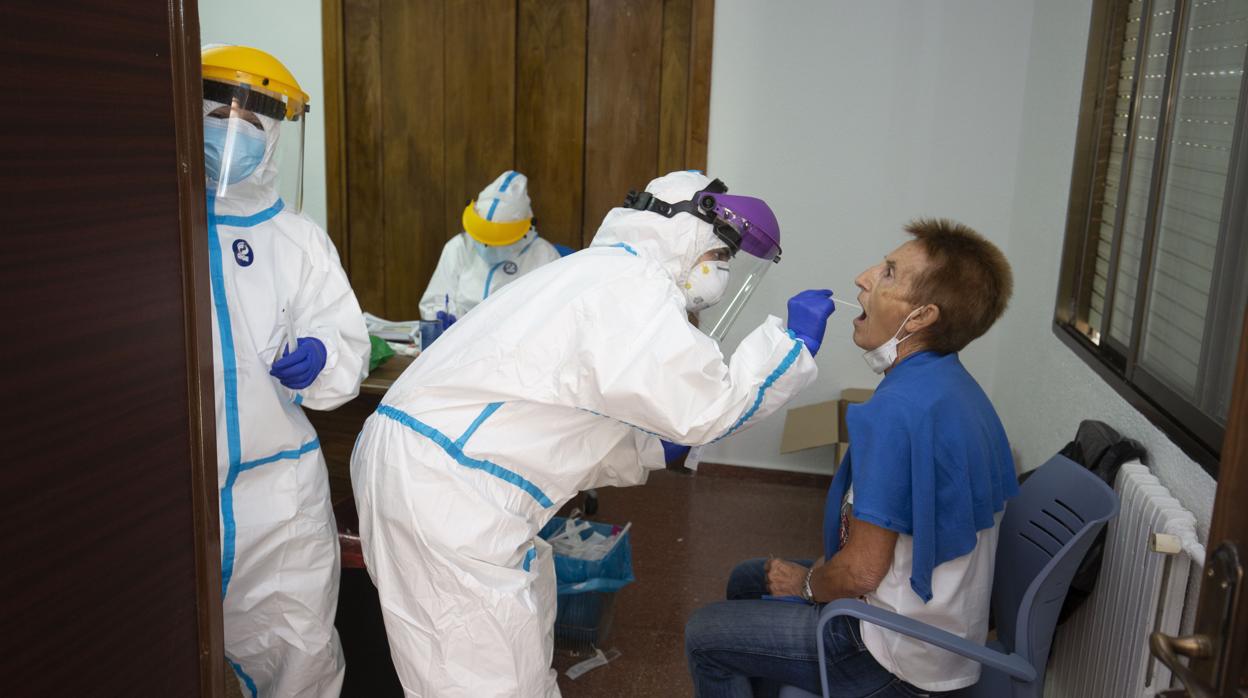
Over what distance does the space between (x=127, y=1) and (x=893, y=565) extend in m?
1.35

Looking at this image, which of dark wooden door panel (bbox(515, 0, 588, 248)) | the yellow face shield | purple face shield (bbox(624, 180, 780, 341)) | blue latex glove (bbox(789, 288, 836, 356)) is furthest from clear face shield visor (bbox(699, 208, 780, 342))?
dark wooden door panel (bbox(515, 0, 588, 248))

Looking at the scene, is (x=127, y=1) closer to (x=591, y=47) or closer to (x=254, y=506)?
(x=254, y=506)

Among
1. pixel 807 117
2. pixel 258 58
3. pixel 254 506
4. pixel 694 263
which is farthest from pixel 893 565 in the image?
pixel 807 117

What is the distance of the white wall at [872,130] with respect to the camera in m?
3.61

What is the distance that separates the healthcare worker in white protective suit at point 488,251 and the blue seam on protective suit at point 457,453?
73.2 inches

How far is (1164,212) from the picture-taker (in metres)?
2.13

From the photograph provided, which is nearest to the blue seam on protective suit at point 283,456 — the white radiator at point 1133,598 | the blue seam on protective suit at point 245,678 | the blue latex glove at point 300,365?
the blue latex glove at point 300,365

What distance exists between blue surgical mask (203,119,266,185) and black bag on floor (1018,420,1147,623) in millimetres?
1673

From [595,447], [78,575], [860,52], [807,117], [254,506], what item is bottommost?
[254,506]

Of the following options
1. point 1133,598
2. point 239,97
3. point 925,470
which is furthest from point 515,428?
point 1133,598

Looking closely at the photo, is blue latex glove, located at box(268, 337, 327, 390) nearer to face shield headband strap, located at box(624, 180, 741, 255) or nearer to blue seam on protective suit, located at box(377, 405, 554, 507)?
blue seam on protective suit, located at box(377, 405, 554, 507)

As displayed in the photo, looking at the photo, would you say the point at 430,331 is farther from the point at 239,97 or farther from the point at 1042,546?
the point at 1042,546

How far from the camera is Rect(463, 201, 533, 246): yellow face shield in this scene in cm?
382

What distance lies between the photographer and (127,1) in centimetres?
Result: 98
